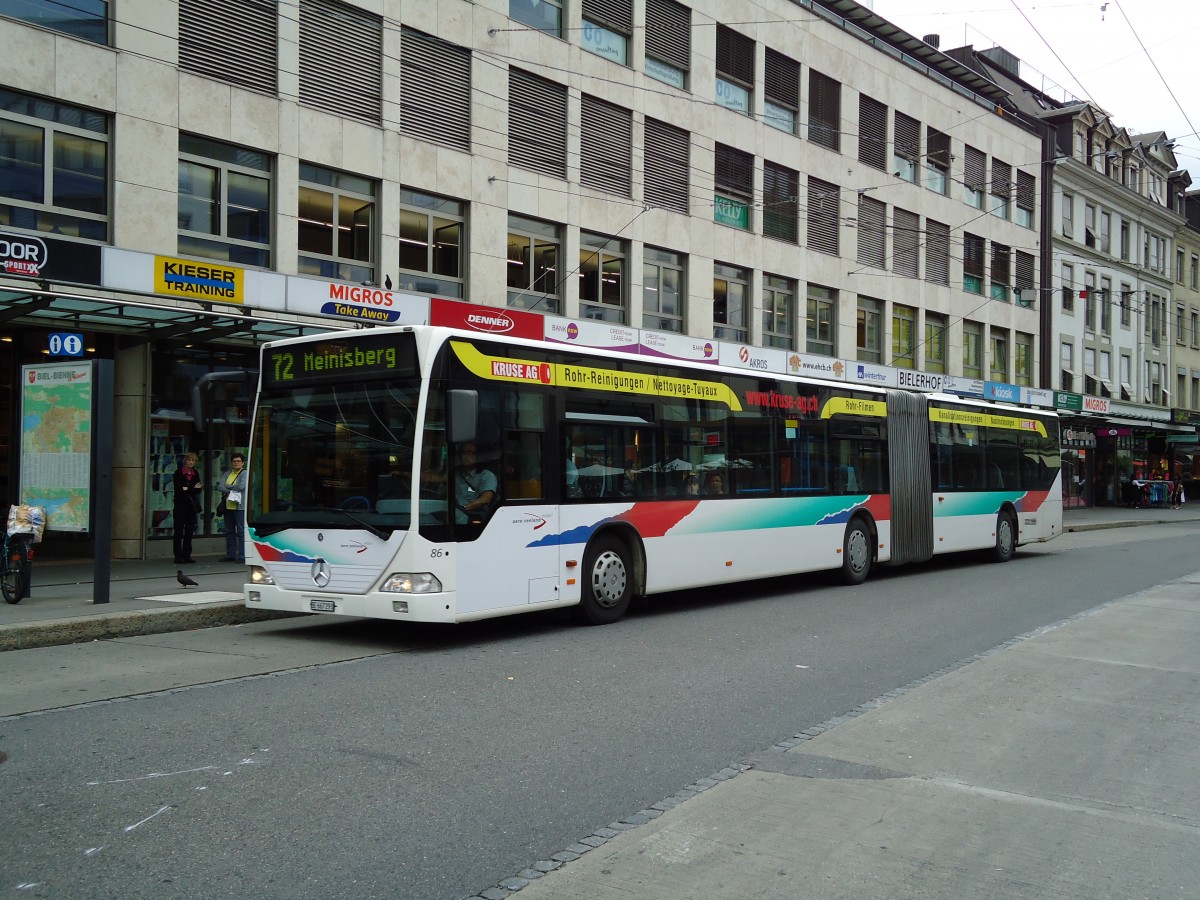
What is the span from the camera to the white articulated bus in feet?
31.8

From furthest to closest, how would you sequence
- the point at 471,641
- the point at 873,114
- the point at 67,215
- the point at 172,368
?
the point at 873,114 → the point at 172,368 → the point at 67,215 → the point at 471,641

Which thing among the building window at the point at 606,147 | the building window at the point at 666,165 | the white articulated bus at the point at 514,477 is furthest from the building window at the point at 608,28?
the white articulated bus at the point at 514,477

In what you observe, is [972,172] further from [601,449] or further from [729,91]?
[601,449]

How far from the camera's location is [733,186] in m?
27.5

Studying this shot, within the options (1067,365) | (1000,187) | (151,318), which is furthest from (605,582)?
(1067,365)

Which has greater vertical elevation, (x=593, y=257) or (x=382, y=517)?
(x=593, y=257)

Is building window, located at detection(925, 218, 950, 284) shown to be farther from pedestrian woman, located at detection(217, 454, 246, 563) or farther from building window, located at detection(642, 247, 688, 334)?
pedestrian woman, located at detection(217, 454, 246, 563)

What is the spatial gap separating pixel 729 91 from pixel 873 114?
746 centimetres

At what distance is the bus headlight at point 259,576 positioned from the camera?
10.5m

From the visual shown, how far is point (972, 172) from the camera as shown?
125 feet

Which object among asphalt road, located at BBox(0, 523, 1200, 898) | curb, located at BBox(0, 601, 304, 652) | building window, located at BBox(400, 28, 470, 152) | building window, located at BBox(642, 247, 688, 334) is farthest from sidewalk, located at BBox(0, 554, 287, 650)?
building window, located at BBox(642, 247, 688, 334)

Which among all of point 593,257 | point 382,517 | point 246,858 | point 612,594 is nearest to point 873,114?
point 593,257

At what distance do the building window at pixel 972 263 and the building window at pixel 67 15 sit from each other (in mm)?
29192

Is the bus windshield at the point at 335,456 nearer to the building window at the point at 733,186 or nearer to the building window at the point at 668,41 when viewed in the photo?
the building window at the point at 668,41
